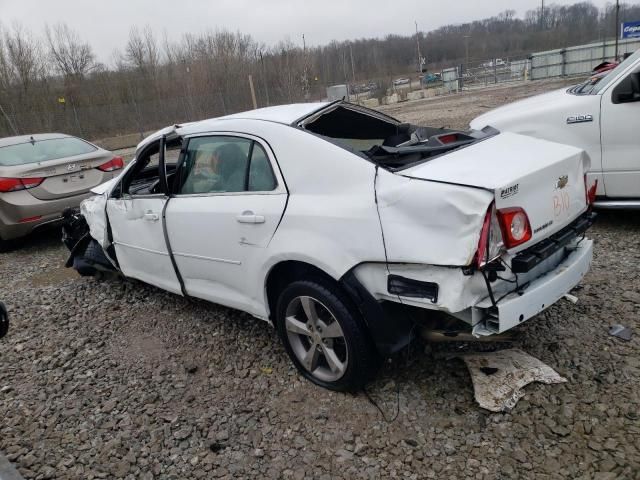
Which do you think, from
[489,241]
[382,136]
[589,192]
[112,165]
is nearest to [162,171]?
[382,136]

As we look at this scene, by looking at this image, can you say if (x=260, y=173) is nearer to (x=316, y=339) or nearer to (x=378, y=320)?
(x=316, y=339)

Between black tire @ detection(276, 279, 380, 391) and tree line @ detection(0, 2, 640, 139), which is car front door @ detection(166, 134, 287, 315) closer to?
black tire @ detection(276, 279, 380, 391)

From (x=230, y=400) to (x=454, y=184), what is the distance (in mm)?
1927

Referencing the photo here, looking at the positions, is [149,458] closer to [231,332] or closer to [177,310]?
[231,332]

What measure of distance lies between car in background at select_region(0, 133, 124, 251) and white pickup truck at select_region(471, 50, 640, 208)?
576 centimetres

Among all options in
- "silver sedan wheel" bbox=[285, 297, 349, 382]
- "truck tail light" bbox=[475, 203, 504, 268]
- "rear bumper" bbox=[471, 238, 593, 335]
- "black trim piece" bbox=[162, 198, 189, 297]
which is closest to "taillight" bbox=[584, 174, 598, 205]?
"rear bumper" bbox=[471, 238, 593, 335]

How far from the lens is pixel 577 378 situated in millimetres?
2801

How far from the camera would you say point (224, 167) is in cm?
332

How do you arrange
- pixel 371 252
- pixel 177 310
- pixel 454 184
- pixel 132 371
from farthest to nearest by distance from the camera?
pixel 177 310
pixel 132 371
pixel 371 252
pixel 454 184

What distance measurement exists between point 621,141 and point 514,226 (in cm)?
305

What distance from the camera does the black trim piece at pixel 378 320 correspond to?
2.51 m

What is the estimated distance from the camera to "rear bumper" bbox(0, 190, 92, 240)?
6.17m

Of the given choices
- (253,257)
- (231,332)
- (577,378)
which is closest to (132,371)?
(231,332)

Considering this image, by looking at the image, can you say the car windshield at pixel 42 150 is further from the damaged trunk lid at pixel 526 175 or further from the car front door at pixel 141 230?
the damaged trunk lid at pixel 526 175
